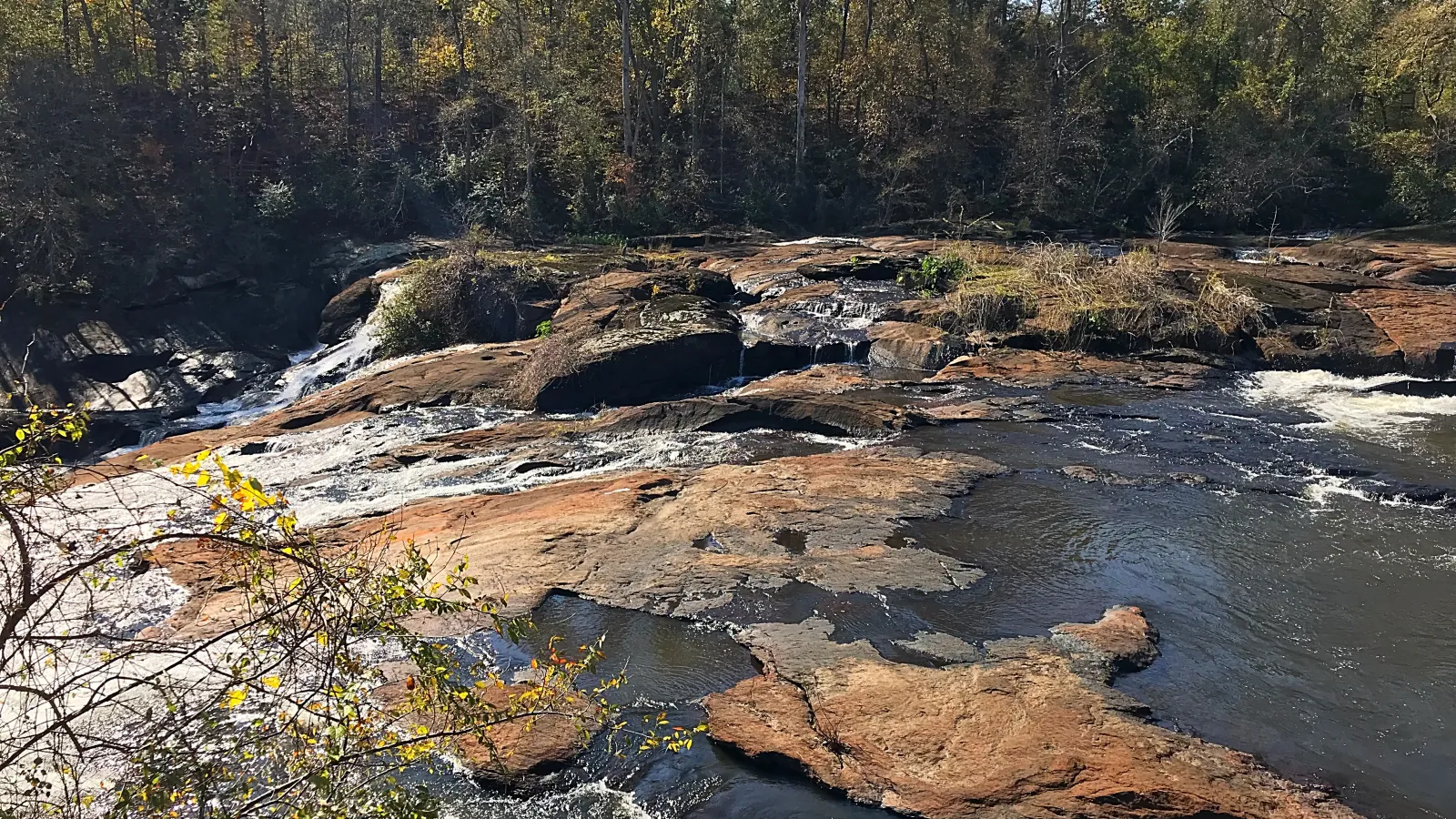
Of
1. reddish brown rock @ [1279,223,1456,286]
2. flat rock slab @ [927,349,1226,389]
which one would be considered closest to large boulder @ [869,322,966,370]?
flat rock slab @ [927,349,1226,389]

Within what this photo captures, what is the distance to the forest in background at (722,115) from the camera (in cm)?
2748

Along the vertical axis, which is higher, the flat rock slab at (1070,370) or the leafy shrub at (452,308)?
the leafy shrub at (452,308)

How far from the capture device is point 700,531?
9.30 meters

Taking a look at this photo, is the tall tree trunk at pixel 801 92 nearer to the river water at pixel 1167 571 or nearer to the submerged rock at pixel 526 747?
the river water at pixel 1167 571

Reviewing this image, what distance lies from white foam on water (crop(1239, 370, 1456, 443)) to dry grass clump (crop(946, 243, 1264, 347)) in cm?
175

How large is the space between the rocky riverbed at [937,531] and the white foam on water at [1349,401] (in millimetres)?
66

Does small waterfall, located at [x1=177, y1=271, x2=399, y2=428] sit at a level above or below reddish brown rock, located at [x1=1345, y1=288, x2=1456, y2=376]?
below

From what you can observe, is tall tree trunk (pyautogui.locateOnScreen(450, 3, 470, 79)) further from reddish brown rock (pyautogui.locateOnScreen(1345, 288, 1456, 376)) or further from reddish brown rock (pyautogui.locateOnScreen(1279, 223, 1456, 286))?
reddish brown rock (pyautogui.locateOnScreen(1345, 288, 1456, 376))

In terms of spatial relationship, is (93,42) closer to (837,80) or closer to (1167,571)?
(837,80)

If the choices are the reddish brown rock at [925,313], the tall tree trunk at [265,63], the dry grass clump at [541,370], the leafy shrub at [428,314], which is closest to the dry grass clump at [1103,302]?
the reddish brown rock at [925,313]

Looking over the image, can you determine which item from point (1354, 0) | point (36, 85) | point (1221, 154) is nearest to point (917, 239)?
point (1221, 154)

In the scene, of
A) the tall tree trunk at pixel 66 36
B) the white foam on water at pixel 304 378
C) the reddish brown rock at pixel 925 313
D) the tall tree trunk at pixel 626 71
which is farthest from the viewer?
the tall tree trunk at pixel 626 71

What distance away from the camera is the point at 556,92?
31.3 metres

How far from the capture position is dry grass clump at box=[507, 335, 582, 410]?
15.0 metres
